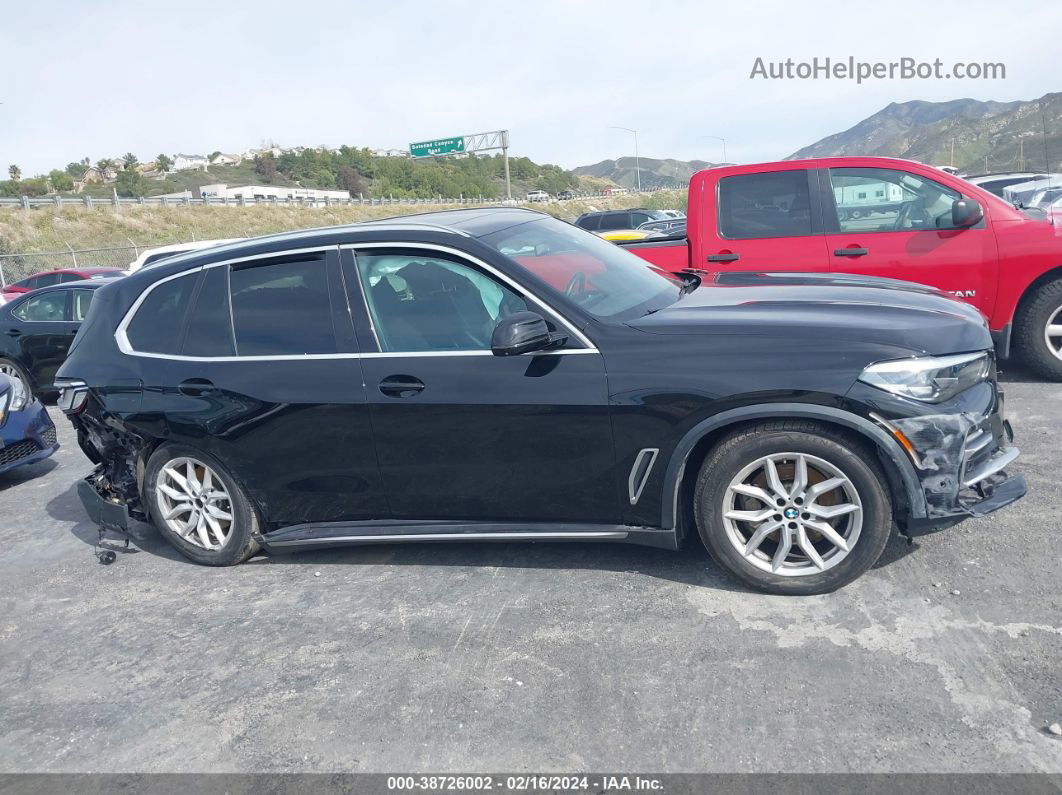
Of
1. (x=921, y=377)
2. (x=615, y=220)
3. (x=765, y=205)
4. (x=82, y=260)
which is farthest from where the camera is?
(x=82, y=260)

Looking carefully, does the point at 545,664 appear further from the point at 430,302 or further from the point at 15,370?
the point at 15,370

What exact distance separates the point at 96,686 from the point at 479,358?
2.23 m

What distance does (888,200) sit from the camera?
22.9ft

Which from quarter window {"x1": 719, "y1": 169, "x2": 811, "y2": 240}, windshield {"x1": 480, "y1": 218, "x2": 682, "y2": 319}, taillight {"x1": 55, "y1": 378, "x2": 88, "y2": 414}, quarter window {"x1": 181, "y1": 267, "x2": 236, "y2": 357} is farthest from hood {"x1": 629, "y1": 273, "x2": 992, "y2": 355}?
taillight {"x1": 55, "y1": 378, "x2": 88, "y2": 414}

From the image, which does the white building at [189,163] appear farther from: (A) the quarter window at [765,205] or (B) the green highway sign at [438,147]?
(A) the quarter window at [765,205]

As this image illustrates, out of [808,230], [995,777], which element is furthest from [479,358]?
[808,230]

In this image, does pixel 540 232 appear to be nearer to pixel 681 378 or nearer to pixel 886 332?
pixel 681 378

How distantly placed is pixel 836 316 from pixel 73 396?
4250 millimetres

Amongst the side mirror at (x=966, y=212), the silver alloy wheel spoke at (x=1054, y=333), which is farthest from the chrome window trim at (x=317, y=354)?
the silver alloy wheel spoke at (x=1054, y=333)

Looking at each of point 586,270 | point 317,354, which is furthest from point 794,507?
point 317,354

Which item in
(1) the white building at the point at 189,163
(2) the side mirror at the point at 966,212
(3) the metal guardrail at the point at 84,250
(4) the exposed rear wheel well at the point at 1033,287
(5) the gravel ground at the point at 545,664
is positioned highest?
(1) the white building at the point at 189,163

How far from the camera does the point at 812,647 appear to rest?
3400mm

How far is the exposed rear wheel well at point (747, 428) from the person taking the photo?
11.9ft

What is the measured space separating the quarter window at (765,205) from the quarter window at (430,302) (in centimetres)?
379
